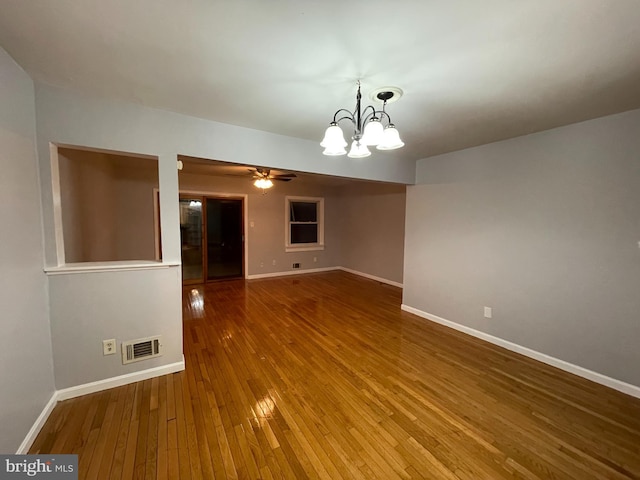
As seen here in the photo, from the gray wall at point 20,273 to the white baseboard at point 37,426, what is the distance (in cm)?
4

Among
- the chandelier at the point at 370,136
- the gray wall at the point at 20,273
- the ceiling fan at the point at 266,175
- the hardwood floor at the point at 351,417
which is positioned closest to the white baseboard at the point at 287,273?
the ceiling fan at the point at 266,175

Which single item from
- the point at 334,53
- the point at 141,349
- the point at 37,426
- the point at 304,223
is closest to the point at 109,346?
the point at 141,349

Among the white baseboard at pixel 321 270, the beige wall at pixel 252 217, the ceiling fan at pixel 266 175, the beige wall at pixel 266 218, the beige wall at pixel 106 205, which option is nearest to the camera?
the beige wall at pixel 106 205

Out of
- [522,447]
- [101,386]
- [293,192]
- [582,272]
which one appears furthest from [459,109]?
[293,192]

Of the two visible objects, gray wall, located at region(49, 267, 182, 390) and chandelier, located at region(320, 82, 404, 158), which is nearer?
chandelier, located at region(320, 82, 404, 158)

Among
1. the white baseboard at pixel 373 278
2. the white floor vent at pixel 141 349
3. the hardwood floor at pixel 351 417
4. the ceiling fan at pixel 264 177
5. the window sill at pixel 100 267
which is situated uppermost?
the ceiling fan at pixel 264 177

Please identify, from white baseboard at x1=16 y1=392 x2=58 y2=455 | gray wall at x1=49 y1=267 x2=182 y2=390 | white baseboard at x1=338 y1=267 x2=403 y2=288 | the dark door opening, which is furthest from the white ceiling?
white baseboard at x1=338 y1=267 x2=403 y2=288

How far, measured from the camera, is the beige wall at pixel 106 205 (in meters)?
2.52

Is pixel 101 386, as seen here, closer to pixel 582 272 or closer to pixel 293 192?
pixel 582 272

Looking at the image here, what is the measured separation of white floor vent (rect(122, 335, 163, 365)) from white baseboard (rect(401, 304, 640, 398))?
3464 mm

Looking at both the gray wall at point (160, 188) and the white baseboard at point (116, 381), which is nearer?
the gray wall at point (160, 188)

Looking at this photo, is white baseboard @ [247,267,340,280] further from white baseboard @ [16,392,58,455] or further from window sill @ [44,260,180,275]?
white baseboard @ [16,392,58,455]

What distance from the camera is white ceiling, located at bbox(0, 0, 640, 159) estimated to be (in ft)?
3.70

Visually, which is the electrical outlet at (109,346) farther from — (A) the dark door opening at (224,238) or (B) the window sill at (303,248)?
(B) the window sill at (303,248)
